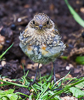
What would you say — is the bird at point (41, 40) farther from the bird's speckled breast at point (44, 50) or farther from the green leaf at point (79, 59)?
the green leaf at point (79, 59)

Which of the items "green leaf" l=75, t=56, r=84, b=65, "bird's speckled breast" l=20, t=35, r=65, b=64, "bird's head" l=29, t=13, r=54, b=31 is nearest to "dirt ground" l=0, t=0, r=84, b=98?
"green leaf" l=75, t=56, r=84, b=65

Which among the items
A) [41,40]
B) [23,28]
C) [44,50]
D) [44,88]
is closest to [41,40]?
[41,40]

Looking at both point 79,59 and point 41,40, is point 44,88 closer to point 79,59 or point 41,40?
point 41,40

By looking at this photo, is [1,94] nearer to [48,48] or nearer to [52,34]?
[48,48]

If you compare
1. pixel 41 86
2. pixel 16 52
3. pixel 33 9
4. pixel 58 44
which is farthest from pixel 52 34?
pixel 33 9

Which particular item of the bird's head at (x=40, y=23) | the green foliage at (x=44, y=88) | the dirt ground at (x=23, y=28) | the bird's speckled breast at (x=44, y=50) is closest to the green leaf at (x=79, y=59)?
the dirt ground at (x=23, y=28)
